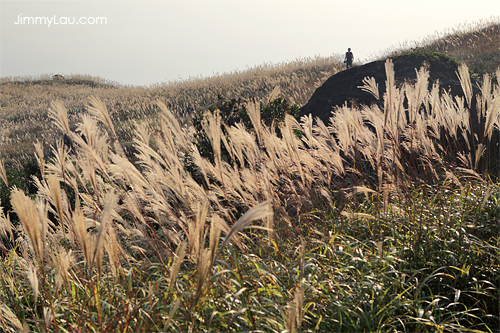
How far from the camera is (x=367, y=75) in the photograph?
8336 mm

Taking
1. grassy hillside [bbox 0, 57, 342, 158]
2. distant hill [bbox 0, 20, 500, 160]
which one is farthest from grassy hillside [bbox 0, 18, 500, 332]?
grassy hillside [bbox 0, 57, 342, 158]

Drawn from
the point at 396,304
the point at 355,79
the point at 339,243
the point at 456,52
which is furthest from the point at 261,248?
the point at 456,52

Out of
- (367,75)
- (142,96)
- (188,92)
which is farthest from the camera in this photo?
(142,96)

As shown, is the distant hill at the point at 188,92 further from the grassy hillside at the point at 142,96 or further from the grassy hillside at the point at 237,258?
the grassy hillside at the point at 237,258

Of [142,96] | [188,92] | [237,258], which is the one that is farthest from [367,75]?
[142,96]

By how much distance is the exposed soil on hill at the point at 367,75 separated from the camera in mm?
7641

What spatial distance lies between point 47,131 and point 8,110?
9.38m

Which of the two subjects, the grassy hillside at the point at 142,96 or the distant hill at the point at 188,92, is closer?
the distant hill at the point at 188,92

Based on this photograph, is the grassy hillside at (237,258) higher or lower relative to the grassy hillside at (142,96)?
lower

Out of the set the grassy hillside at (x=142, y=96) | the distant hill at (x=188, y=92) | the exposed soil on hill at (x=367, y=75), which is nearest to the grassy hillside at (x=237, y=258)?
the exposed soil on hill at (x=367, y=75)

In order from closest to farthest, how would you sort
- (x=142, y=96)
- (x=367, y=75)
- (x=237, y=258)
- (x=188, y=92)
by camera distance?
(x=237, y=258), (x=367, y=75), (x=188, y=92), (x=142, y=96)

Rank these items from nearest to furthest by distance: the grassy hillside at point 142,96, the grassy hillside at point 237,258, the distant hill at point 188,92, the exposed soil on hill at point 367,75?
the grassy hillside at point 237,258
the exposed soil on hill at point 367,75
the distant hill at point 188,92
the grassy hillside at point 142,96

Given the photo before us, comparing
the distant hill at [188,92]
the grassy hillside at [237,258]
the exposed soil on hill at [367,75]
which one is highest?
the distant hill at [188,92]

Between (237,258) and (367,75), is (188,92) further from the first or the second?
(237,258)
